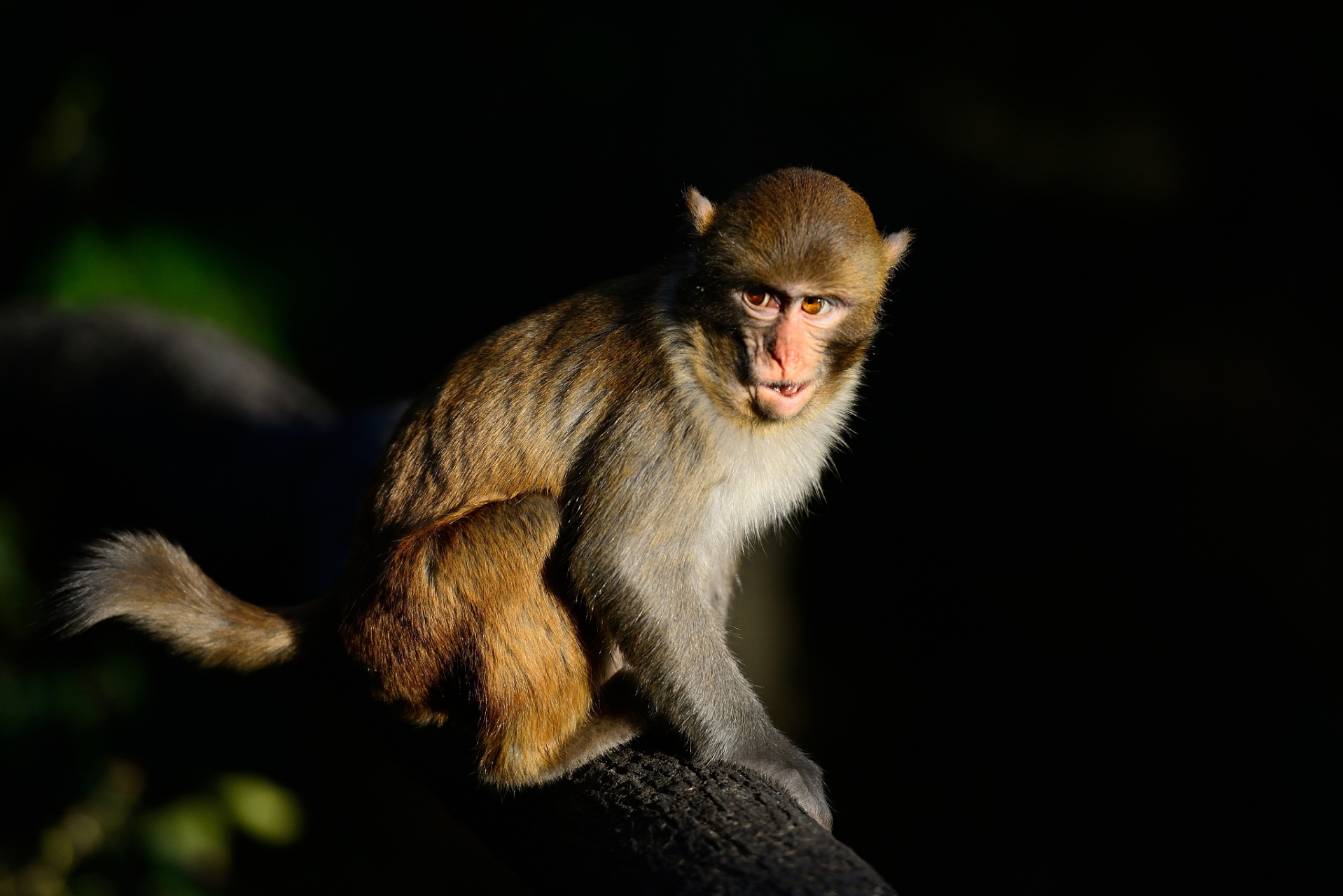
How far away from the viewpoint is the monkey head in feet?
9.84

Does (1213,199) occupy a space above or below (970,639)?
above

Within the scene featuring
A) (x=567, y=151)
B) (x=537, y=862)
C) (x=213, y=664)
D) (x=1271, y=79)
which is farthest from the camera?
(x=567, y=151)

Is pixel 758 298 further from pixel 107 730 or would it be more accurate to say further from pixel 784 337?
pixel 107 730

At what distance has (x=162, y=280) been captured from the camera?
607 centimetres

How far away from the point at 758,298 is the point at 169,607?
2033mm

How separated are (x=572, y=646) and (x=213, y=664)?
1.19 metres

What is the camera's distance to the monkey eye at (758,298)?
305cm

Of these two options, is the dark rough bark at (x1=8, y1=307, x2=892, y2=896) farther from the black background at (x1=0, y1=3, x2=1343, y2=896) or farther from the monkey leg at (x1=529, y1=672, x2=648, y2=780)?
the black background at (x1=0, y1=3, x2=1343, y2=896)

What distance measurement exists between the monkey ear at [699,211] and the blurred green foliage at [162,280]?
12.4ft

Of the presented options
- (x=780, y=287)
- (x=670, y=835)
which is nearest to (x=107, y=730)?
(x=670, y=835)

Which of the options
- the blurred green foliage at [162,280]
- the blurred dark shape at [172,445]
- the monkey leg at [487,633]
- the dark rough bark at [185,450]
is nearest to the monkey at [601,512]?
the monkey leg at [487,633]

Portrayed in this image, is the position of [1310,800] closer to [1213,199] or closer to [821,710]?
[821,710]

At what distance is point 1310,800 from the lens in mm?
6051

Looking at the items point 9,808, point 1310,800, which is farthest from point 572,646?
point 1310,800
